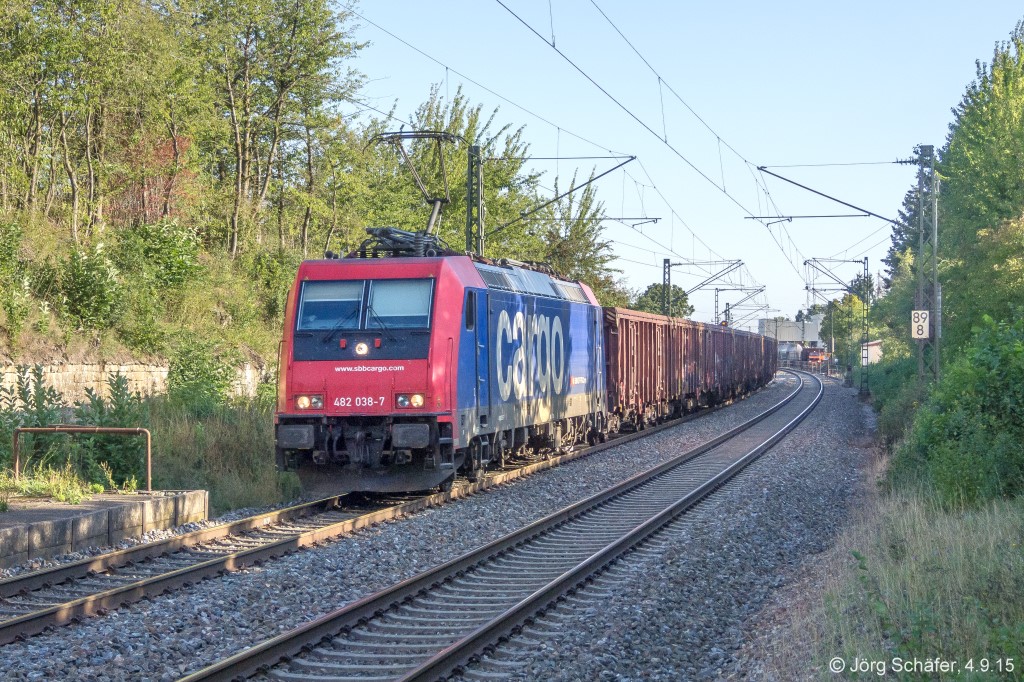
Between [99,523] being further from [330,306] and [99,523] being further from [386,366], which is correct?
[330,306]

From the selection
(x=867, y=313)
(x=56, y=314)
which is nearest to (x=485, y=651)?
(x=56, y=314)

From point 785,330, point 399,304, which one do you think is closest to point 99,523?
point 399,304

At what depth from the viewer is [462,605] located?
8922 millimetres

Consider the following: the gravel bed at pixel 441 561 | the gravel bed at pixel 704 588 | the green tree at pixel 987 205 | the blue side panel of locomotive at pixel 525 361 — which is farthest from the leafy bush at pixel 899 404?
the gravel bed at pixel 441 561

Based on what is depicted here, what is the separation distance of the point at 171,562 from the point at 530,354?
818 centimetres

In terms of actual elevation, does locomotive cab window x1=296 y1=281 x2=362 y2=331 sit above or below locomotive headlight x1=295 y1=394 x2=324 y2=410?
above

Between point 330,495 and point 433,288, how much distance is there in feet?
10.5

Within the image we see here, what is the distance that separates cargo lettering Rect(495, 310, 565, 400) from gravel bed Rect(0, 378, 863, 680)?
167 centimetres

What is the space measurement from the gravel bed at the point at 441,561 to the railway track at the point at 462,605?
41cm

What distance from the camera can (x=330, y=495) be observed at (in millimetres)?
14406

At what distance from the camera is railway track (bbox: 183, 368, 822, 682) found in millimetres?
7070

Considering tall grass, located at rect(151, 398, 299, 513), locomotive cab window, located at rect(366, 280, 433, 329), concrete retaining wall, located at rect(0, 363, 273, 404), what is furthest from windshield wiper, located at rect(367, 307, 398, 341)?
concrete retaining wall, located at rect(0, 363, 273, 404)

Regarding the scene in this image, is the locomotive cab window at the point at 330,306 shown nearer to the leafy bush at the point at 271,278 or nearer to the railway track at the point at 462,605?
the railway track at the point at 462,605

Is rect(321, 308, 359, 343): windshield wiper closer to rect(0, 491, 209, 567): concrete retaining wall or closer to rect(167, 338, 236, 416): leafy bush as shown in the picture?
rect(0, 491, 209, 567): concrete retaining wall
